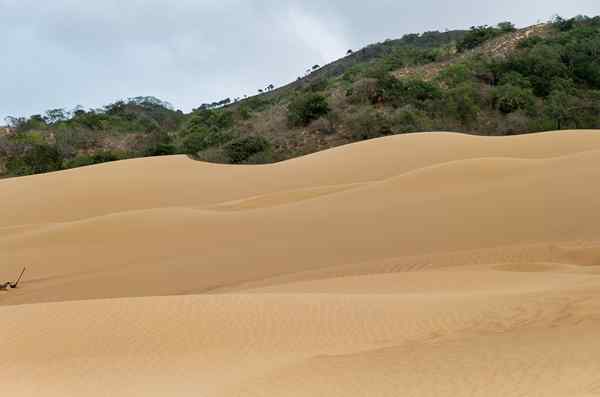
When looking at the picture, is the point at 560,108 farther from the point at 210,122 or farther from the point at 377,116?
the point at 210,122

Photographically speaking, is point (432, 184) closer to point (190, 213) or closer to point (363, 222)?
point (363, 222)

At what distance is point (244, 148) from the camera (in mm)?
33719

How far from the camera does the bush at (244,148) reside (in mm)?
33375

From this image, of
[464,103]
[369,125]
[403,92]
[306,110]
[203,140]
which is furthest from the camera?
[403,92]

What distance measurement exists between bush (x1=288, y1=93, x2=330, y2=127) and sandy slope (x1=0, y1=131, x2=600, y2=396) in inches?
640

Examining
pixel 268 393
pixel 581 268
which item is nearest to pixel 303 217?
pixel 581 268

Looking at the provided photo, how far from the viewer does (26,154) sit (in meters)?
35.7

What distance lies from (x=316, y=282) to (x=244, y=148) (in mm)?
24841

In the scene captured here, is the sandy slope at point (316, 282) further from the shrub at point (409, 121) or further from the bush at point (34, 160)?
the bush at point (34, 160)

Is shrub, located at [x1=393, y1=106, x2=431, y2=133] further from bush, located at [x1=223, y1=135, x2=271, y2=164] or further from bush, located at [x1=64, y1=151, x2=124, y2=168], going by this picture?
bush, located at [x1=64, y1=151, x2=124, y2=168]

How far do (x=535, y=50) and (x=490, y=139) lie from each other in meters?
21.8

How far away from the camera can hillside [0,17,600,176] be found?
115ft

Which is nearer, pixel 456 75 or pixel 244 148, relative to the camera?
pixel 244 148

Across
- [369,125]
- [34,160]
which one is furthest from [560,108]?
[34,160]
